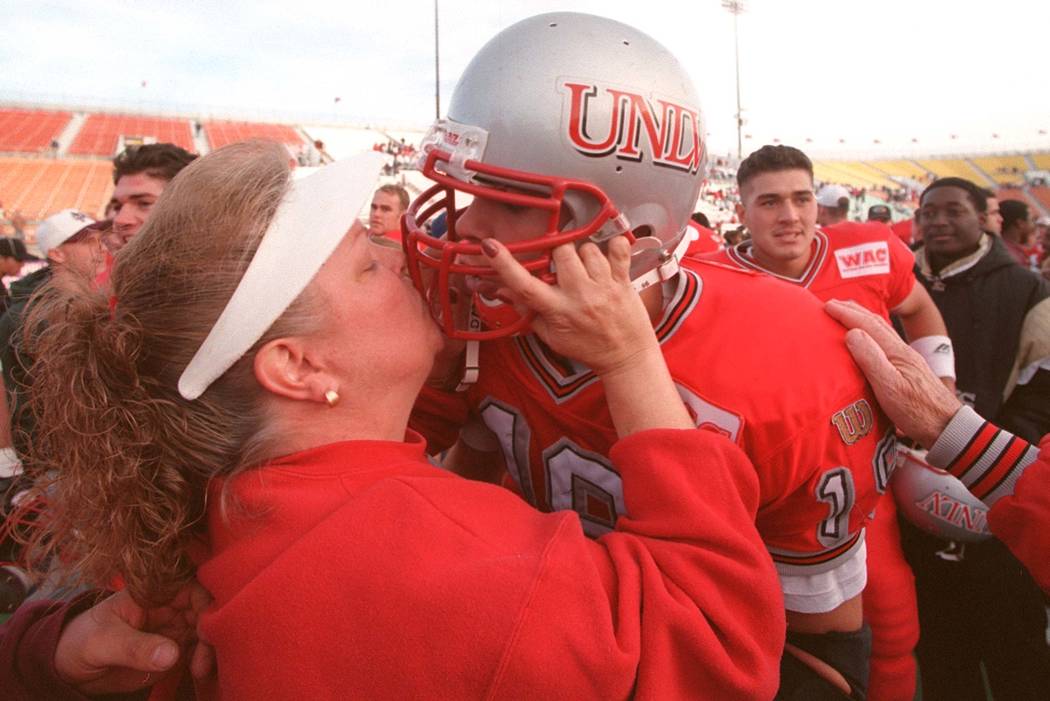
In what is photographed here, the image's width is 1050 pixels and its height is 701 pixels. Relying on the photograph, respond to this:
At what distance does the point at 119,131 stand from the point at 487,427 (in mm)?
38196

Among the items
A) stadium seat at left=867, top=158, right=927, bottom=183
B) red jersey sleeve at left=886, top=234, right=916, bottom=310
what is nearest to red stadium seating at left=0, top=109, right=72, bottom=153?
red jersey sleeve at left=886, top=234, right=916, bottom=310

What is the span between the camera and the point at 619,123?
4.40 ft

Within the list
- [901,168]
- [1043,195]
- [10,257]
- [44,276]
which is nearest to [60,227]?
[44,276]

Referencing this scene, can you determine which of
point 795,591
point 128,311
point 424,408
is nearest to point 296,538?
point 128,311

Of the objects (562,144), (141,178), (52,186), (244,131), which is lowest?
(562,144)

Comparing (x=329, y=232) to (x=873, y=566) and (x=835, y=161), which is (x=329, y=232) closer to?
(x=873, y=566)

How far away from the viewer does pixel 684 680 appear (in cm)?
96

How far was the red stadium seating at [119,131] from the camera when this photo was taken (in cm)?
2928

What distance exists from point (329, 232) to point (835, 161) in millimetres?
54549

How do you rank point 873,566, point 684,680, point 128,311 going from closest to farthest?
point 684,680 < point 128,311 < point 873,566

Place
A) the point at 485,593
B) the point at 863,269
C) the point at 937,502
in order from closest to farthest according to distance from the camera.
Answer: the point at 485,593, the point at 937,502, the point at 863,269

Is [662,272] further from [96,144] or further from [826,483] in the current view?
[96,144]

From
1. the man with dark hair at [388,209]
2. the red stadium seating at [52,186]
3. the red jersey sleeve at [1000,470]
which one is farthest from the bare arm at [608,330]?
the red stadium seating at [52,186]

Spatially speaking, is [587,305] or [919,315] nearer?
[587,305]
